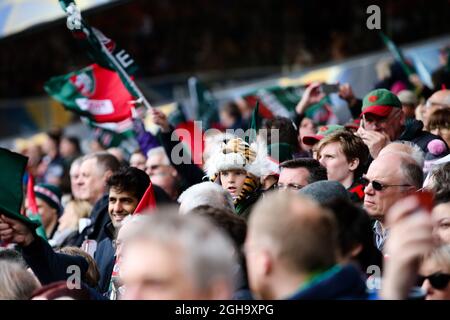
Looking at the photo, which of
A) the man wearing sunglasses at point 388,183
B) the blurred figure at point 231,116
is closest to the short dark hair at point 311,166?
the man wearing sunglasses at point 388,183

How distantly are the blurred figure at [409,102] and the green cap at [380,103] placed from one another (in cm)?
135

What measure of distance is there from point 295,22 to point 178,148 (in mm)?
10002

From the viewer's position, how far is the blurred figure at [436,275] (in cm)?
432

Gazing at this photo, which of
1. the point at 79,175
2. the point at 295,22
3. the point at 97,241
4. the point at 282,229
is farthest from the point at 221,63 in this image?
the point at 282,229

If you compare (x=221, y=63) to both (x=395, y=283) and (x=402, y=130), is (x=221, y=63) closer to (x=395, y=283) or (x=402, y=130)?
(x=402, y=130)

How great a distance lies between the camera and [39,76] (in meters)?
19.9

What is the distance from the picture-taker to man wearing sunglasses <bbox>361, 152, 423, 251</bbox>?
572 centimetres

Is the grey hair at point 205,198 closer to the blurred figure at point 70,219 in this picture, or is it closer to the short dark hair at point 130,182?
the short dark hair at point 130,182

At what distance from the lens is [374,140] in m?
6.89

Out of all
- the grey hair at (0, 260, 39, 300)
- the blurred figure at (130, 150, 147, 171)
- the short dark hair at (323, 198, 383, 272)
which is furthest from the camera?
the blurred figure at (130, 150, 147, 171)

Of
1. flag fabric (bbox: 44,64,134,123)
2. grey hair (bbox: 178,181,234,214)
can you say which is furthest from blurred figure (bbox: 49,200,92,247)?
grey hair (bbox: 178,181,234,214)

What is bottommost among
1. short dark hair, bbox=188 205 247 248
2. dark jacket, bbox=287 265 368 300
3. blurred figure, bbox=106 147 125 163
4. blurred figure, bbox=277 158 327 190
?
dark jacket, bbox=287 265 368 300

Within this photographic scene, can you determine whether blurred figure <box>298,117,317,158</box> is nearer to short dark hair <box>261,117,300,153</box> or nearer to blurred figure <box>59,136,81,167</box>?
short dark hair <box>261,117,300,153</box>

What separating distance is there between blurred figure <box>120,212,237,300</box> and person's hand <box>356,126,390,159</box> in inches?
137
